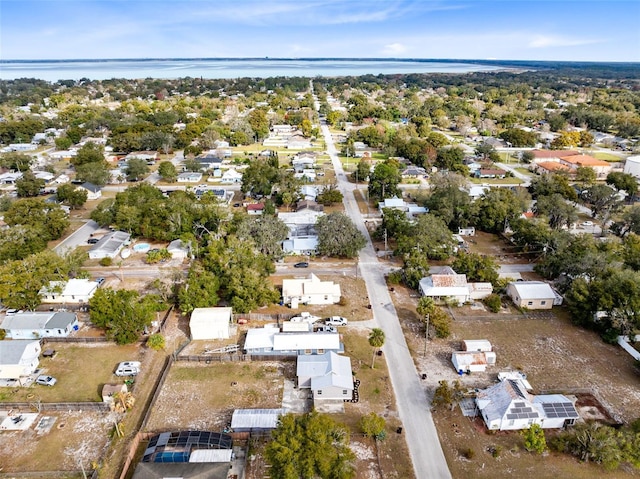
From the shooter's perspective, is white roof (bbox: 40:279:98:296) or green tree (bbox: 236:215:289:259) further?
green tree (bbox: 236:215:289:259)

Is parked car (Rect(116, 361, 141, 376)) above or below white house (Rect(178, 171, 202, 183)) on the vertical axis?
below

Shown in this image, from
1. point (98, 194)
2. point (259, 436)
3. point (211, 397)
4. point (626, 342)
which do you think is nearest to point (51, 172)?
point (98, 194)

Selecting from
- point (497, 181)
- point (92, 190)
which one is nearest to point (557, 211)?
point (497, 181)

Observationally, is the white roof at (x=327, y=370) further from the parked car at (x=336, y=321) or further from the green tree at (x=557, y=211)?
the green tree at (x=557, y=211)

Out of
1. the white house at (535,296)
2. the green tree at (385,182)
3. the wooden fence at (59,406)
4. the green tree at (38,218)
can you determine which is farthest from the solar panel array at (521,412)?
the green tree at (38,218)

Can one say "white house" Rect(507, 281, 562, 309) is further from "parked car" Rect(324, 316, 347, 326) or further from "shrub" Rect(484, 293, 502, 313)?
"parked car" Rect(324, 316, 347, 326)

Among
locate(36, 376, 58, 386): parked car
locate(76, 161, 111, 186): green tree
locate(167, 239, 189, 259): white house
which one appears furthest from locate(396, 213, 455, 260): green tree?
locate(76, 161, 111, 186): green tree

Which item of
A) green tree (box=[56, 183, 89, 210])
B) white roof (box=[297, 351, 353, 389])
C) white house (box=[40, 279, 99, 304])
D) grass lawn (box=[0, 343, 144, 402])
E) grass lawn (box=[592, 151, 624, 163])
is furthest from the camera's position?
grass lawn (box=[592, 151, 624, 163])
